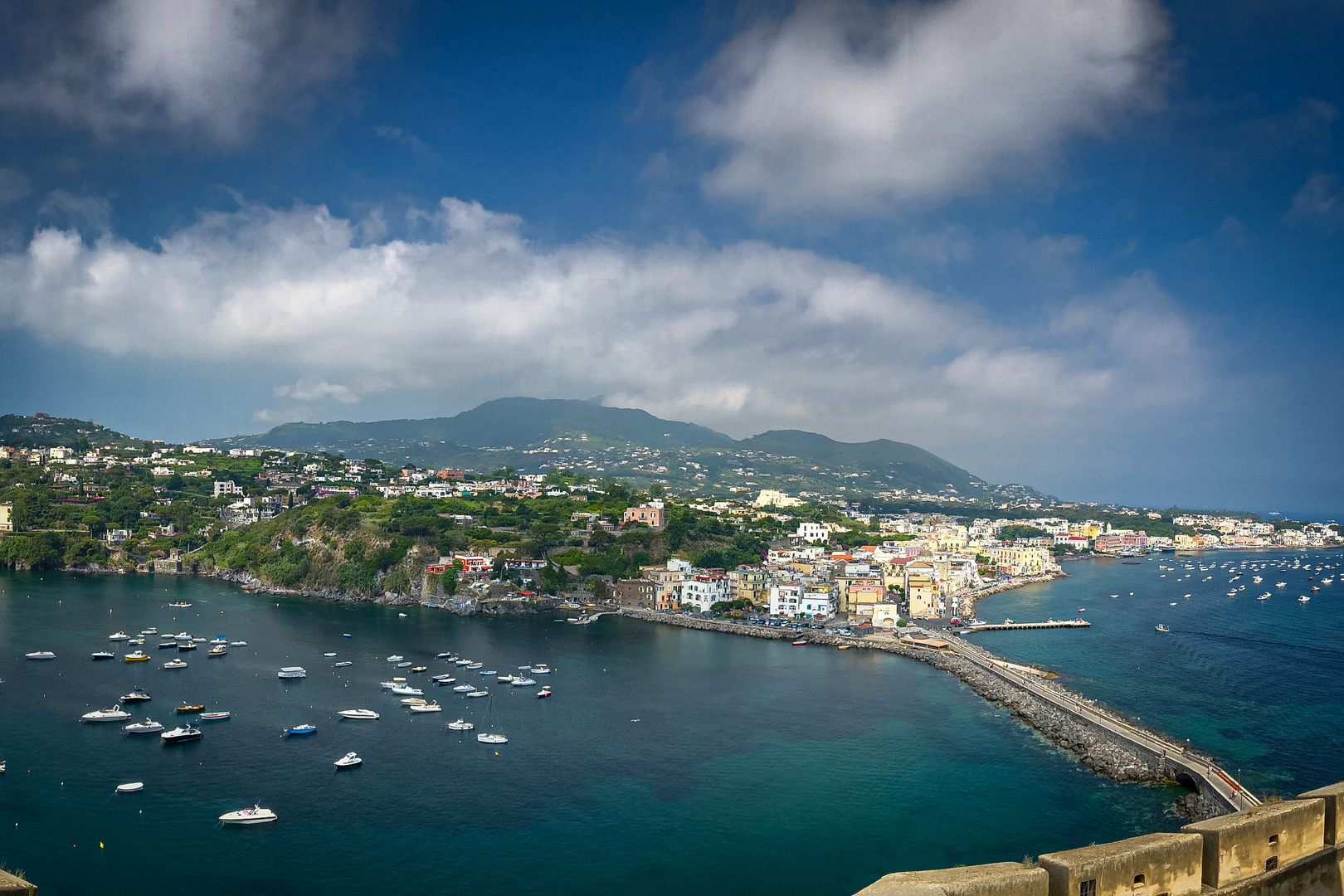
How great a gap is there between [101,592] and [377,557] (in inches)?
Result: 486

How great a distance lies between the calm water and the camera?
1908 centimetres

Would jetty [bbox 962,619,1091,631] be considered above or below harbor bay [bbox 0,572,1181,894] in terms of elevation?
above

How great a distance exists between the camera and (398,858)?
13469mm

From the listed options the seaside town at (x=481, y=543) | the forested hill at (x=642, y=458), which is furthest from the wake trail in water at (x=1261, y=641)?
the forested hill at (x=642, y=458)

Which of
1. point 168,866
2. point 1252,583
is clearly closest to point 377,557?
point 168,866

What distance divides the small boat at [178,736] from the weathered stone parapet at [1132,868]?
749 inches

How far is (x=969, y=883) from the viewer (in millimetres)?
5652

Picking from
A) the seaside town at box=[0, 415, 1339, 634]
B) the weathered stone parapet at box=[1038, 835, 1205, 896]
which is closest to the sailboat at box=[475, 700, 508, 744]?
the weathered stone parapet at box=[1038, 835, 1205, 896]

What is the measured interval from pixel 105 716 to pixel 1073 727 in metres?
23.7

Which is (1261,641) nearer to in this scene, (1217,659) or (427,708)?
(1217,659)

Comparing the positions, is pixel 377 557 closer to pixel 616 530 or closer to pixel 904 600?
pixel 616 530

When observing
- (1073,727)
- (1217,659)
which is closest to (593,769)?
(1073,727)

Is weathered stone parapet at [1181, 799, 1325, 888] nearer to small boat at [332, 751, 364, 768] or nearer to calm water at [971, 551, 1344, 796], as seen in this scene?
calm water at [971, 551, 1344, 796]

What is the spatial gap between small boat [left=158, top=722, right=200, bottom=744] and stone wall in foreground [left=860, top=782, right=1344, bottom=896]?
1822 centimetres
